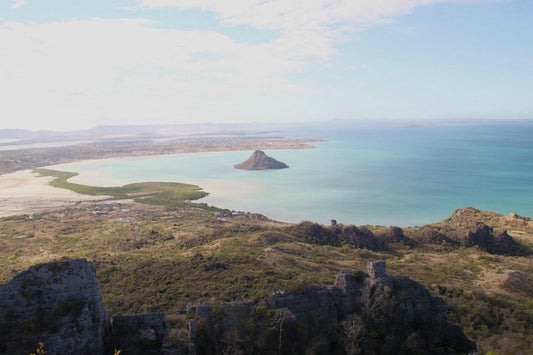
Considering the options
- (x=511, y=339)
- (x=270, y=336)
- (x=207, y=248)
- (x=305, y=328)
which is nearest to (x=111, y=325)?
(x=270, y=336)

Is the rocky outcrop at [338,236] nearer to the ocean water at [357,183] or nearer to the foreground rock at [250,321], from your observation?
the ocean water at [357,183]

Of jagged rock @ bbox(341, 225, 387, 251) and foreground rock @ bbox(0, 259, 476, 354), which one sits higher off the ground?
foreground rock @ bbox(0, 259, 476, 354)

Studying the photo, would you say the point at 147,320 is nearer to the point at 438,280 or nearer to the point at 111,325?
the point at 111,325

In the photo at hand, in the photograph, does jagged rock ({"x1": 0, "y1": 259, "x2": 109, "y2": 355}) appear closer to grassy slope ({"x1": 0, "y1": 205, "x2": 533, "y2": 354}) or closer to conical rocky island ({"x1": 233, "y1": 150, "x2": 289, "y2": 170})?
grassy slope ({"x1": 0, "y1": 205, "x2": 533, "y2": 354})

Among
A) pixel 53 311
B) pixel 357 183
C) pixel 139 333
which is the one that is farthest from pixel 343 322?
pixel 357 183

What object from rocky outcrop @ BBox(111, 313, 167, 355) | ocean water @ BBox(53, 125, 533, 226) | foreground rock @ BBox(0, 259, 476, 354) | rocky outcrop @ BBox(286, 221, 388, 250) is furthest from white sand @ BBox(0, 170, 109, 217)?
rocky outcrop @ BBox(111, 313, 167, 355)

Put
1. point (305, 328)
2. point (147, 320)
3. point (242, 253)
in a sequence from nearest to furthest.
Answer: point (147, 320) → point (305, 328) → point (242, 253)
